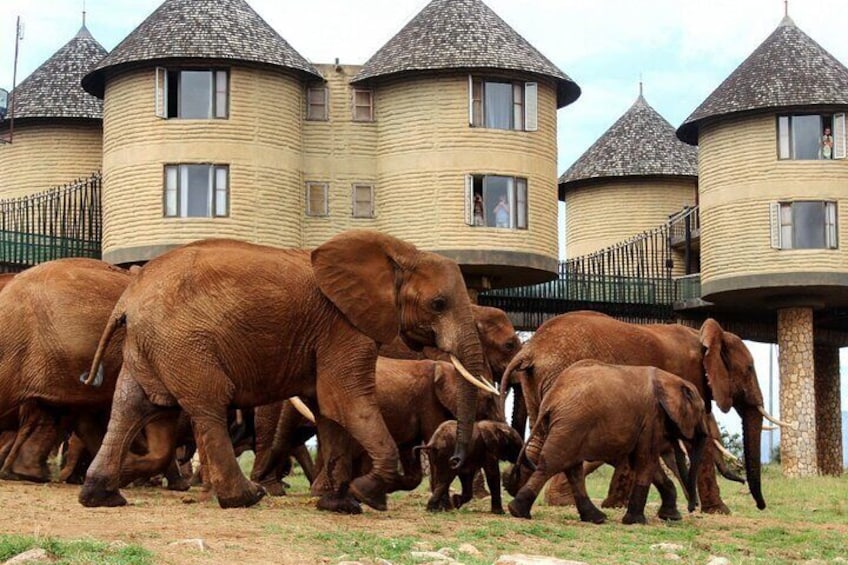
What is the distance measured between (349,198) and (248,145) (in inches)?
129

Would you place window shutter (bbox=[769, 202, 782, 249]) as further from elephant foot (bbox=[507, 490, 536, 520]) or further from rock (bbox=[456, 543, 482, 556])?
rock (bbox=[456, 543, 482, 556])

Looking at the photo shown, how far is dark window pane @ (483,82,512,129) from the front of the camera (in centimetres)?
4444

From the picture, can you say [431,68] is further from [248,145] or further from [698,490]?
[698,490]

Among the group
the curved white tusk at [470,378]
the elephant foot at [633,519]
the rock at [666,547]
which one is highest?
the curved white tusk at [470,378]

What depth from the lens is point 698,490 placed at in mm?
21766

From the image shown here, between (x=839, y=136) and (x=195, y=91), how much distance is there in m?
17.3

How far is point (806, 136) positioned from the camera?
47.3 meters

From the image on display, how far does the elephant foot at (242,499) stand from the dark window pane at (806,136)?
1300 inches

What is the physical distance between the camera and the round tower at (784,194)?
4703cm

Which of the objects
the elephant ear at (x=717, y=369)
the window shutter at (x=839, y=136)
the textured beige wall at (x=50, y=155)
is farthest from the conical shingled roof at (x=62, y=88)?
the elephant ear at (x=717, y=369)

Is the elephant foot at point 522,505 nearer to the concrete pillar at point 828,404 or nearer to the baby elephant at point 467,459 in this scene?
the baby elephant at point 467,459

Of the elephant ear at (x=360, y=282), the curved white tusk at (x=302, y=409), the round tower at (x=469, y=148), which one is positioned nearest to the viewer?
the elephant ear at (x=360, y=282)

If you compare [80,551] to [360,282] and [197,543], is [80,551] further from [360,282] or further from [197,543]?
[360,282]

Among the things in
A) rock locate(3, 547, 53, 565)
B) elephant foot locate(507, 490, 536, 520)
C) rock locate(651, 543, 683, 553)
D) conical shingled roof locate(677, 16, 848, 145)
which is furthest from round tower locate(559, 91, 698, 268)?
rock locate(3, 547, 53, 565)
